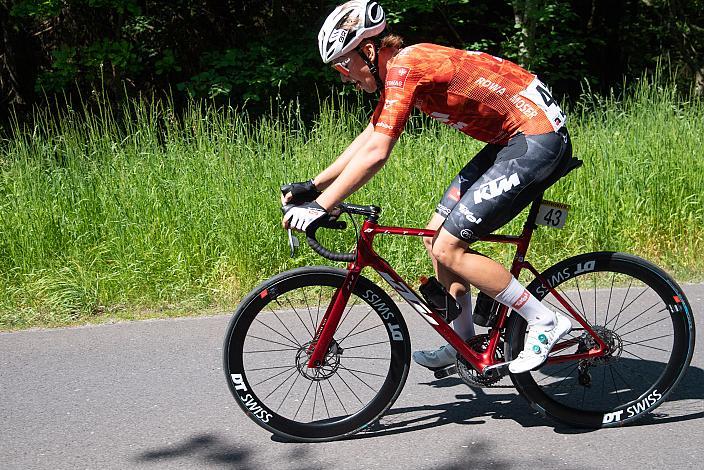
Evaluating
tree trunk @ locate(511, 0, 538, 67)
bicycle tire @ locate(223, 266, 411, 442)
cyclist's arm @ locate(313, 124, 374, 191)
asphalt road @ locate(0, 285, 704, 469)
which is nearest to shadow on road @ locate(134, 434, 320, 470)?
asphalt road @ locate(0, 285, 704, 469)

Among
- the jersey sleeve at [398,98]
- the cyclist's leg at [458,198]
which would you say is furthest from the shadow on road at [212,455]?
the jersey sleeve at [398,98]

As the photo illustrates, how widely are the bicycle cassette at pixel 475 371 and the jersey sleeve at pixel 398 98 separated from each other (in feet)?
3.84

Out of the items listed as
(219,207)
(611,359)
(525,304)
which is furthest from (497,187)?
(219,207)

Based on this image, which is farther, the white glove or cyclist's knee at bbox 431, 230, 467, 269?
cyclist's knee at bbox 431, 230, 467, 269

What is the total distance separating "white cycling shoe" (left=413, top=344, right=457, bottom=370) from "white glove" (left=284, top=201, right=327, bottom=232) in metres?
1.18

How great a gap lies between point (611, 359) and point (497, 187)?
3.76ft

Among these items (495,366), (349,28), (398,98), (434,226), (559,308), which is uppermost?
(349,28)

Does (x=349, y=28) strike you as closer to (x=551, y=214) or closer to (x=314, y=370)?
(x=551, y=214)

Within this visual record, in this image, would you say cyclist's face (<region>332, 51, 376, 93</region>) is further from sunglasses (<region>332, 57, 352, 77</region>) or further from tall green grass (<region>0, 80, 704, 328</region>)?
tall green grass (<region>0, 80, 704, 328</region>)

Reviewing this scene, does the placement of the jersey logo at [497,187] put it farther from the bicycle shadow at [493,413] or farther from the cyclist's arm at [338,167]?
the bicycle shadow at [493,413]

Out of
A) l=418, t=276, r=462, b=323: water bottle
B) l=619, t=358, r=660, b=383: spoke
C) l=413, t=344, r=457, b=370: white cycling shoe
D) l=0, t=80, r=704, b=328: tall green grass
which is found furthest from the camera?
l=0, t=80, r=704, b=328: tall green grass

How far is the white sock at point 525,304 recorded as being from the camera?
3.81m

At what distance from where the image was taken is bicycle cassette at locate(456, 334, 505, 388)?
158 inches

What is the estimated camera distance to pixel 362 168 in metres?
3.53
